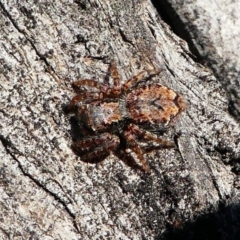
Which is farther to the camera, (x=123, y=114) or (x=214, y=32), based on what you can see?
(x=214, y=32)

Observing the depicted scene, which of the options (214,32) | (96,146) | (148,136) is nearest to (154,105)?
(148,136)

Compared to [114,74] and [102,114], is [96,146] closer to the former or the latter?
[102,114]

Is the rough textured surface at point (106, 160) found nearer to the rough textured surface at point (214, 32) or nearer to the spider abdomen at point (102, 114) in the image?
the spider abdomen at point (102, 114)

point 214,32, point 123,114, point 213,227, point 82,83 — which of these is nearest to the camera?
point 82,83

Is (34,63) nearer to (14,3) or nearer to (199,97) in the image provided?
(14,3)

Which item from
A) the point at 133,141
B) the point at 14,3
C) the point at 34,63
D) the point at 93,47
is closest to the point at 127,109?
the point at 133,141

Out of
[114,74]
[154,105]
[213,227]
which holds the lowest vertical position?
[213,227]
